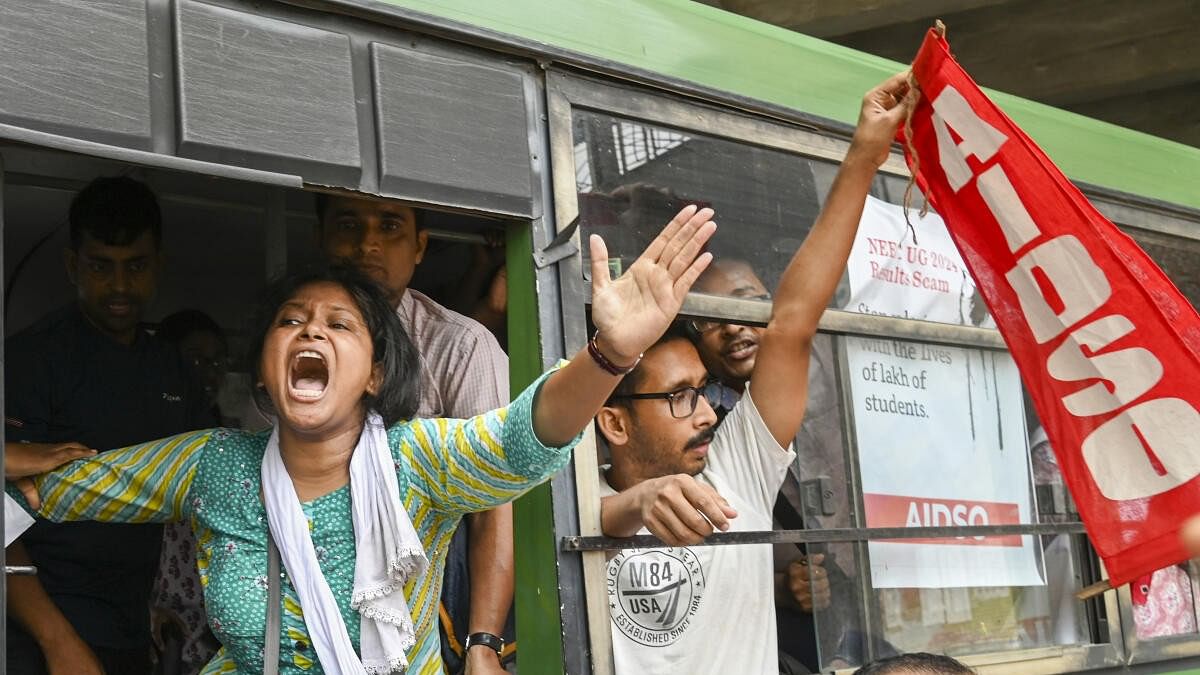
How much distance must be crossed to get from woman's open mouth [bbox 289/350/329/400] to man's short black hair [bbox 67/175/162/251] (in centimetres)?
103

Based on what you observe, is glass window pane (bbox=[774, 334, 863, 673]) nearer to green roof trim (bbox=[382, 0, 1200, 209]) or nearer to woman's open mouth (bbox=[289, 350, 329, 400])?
green roof trim (bbox=[382, 0, 1200, 209])

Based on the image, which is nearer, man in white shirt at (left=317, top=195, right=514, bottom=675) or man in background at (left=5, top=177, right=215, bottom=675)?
man in white shirt at (left=317, top=195, right=514, bottom=675)

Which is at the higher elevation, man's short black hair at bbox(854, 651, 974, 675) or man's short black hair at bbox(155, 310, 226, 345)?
man's short black hair at bbox(155, 310, 226, 345)

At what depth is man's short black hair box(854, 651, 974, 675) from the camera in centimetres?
205

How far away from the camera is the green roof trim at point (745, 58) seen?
301 centimetres

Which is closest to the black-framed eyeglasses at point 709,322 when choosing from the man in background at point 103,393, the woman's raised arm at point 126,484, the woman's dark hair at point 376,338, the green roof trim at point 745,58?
the green roof trim at point 745,58

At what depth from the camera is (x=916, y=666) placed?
206cm

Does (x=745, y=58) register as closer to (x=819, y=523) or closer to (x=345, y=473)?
(x=819, y=523)

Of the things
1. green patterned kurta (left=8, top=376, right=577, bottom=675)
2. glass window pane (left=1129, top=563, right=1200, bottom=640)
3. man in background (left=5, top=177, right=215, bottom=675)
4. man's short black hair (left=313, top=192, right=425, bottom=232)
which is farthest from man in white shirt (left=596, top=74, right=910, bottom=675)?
glass window pane (left=1129, top=563, right=1200, bottom=640)

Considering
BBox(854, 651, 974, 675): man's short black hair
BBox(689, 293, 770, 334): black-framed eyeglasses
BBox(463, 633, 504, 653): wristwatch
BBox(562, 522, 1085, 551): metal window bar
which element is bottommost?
BBox(854, 651, 974, 675): man's short black hair

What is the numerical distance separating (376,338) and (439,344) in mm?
465

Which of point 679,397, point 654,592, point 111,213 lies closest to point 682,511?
point 654,592

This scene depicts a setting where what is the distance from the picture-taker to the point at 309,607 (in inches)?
102

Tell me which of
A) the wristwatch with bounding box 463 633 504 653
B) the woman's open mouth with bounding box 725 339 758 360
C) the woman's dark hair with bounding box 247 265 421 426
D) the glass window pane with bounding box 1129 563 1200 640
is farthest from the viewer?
the glass window pane with bounding box 1129 563 1200 640
